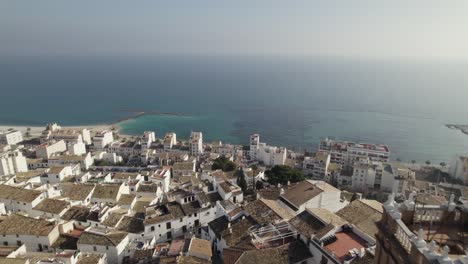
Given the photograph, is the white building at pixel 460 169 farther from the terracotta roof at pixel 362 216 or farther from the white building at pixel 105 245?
the white building at pixel 105 245

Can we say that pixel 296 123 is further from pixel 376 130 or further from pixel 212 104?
pixel 212 104

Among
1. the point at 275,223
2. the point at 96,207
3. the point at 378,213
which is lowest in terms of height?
the point at 96,207

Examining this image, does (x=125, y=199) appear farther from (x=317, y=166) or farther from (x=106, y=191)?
(x=317, y=166)

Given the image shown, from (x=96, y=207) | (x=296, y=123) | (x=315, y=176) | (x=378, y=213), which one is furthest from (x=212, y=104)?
(x=378, y=213)

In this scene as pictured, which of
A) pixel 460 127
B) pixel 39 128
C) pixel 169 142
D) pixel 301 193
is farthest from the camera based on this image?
pixel 460 127

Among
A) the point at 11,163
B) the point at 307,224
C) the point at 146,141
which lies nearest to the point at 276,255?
the point at 307,224

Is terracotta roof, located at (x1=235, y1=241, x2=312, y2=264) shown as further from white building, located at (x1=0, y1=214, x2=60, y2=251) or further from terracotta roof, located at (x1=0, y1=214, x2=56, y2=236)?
terracotta roof, located at (x1=0, y1=214, x2=56, y2=236)
